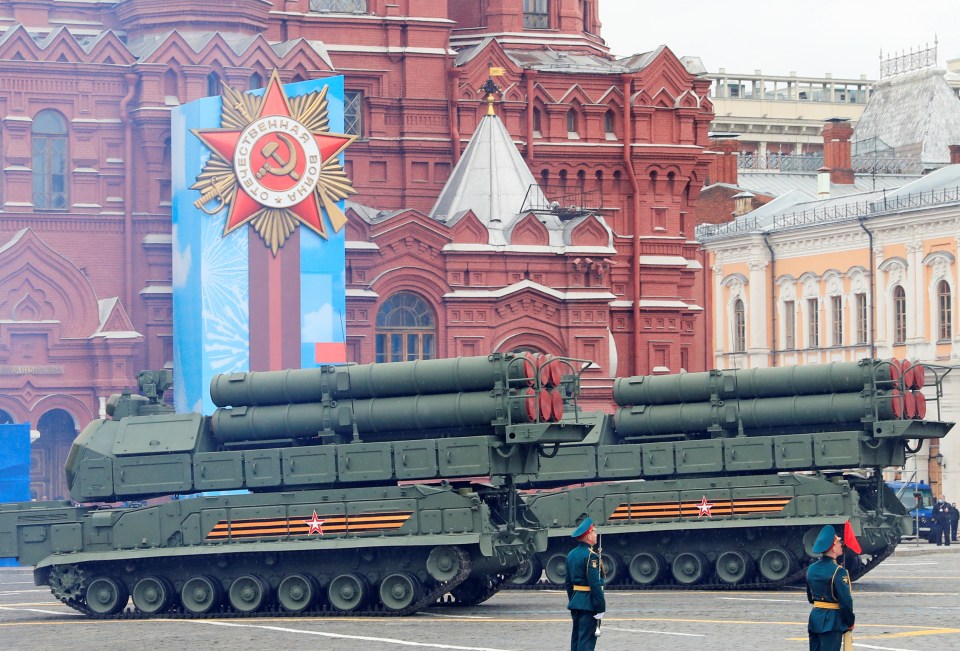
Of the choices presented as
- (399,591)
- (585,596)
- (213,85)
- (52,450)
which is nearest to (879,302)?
(213,85)

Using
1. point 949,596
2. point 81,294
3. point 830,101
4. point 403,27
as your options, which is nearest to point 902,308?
point 403,27

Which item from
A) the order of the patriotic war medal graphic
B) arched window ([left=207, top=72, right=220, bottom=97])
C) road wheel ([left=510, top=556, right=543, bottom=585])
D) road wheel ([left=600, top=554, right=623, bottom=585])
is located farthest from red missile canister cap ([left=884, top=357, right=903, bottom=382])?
arched window ([left=207, top=72, right=220, bottom=97])

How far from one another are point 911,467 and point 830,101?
6839 cm

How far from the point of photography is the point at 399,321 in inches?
1679

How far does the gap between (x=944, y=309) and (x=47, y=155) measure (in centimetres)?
2523

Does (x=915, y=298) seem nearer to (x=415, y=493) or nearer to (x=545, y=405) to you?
(x=545, y=405)

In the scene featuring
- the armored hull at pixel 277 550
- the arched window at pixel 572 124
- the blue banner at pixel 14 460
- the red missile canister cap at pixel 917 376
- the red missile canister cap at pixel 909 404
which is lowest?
the armored hull at pixel 277 550

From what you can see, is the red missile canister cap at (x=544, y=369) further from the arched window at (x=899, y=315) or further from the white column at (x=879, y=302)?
the white column at (x=879, y=302)

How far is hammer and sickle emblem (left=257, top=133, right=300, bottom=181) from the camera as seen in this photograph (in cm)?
4031

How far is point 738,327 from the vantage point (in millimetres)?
63656

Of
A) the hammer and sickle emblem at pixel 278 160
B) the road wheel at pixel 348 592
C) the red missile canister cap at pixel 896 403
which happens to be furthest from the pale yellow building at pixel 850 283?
the road wheel at pixel 348 592

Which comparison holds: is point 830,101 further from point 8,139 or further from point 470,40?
point 8,139

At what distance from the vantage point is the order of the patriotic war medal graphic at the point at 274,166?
40031 millimetres

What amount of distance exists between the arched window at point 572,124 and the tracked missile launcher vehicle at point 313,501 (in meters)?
22.2
